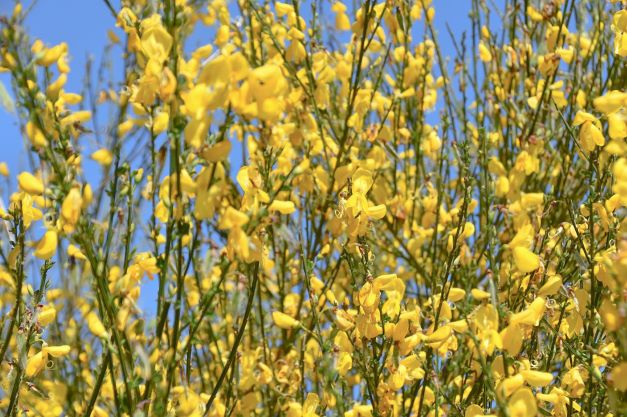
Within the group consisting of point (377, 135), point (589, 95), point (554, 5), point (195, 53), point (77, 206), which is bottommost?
point (77, 206)

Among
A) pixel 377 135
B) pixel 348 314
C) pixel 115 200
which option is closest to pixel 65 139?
pixel 115 200

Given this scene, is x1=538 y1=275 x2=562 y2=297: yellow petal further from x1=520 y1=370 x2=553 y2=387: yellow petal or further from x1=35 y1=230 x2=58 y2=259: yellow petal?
x1=35 y1=230 x2=58 y2=259: yellow petal

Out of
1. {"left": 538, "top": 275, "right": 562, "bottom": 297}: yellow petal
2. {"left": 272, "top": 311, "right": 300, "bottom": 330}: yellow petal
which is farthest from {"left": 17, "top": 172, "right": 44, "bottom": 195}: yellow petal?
{"left": 538, "top": 275, "right": 562, "bottom": 297}: yellow petal

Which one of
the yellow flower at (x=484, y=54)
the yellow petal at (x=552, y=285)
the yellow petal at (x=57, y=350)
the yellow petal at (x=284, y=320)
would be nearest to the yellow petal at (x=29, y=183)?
the yellow petal at (x=57, y=350)

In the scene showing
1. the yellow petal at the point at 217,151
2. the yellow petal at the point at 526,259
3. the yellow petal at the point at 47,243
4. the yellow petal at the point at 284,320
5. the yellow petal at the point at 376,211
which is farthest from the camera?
the yellow petal at the point at 284,320

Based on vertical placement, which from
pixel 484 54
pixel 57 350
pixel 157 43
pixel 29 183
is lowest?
pixel 57 350

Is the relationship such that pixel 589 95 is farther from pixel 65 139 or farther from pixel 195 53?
pixel 65 139

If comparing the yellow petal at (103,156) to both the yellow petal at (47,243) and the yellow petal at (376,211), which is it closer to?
the yellow petal at (47,243)

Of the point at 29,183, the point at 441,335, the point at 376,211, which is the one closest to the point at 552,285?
the point at 441,335

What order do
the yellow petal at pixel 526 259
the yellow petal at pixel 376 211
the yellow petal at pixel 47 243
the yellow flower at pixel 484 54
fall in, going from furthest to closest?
A: 1. the yellow flower at pixel 484 54
2. the yellow petal at pixel 376 211
3. the yellow petal at pixel 526 259
4. the yellow petal at pixel 47 243

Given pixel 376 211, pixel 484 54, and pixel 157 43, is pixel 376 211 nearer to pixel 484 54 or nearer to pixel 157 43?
pixel 157 43

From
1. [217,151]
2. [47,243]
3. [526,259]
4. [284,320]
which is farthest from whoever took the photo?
[284,320]

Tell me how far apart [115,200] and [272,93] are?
0.64 m

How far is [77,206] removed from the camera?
1.25m
